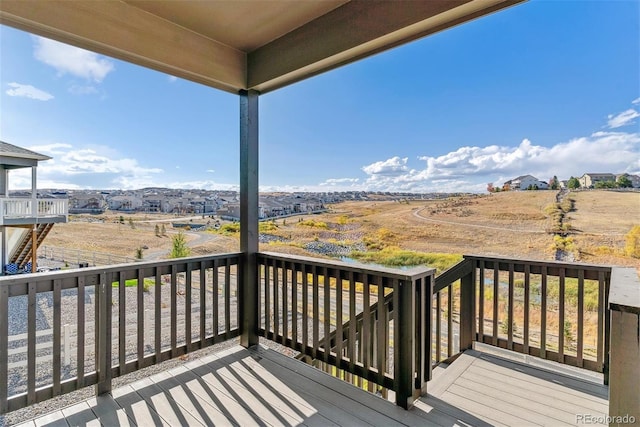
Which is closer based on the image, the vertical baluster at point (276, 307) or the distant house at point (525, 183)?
the distant house at point (525, 183)

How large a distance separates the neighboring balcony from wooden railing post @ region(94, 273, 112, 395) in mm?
549

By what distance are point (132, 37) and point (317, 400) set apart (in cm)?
295

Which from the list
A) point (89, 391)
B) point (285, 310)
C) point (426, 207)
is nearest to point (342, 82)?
point (426, 207)

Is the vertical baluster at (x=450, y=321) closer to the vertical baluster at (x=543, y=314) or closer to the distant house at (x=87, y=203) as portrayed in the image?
the vertical baluster at (x=543, y=314)

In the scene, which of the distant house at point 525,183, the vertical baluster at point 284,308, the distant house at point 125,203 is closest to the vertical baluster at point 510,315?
the distant house at point 525,183

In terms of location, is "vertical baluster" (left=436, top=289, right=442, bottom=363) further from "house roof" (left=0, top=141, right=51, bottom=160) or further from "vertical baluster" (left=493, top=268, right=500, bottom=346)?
"house roof" (left=0, top=141, right=51, bottom=160)

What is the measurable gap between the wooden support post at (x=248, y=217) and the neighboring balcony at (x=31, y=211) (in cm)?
138

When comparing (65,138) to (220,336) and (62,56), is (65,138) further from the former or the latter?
(220,336)

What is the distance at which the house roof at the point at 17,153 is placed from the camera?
77.6 inches

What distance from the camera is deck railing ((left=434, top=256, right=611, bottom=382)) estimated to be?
2.35 m

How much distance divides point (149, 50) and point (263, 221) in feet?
5.76

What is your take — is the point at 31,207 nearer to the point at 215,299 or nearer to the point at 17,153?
the point at 17,153

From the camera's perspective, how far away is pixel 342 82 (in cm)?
391

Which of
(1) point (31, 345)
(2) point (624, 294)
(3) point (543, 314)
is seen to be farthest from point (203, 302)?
(3) point (543, 314)
